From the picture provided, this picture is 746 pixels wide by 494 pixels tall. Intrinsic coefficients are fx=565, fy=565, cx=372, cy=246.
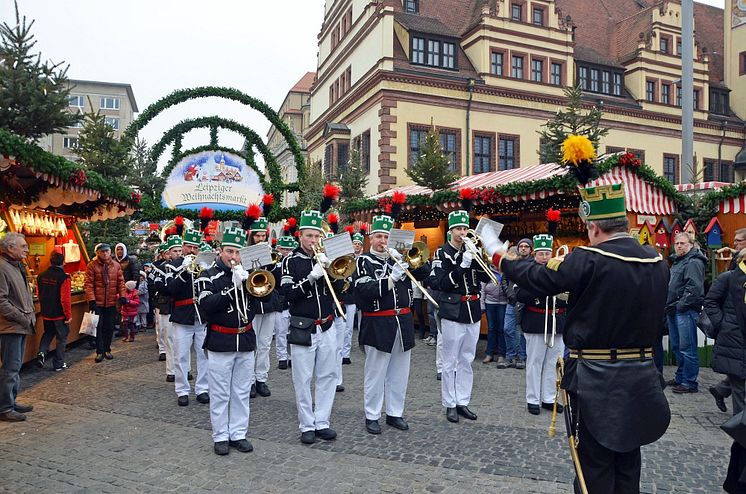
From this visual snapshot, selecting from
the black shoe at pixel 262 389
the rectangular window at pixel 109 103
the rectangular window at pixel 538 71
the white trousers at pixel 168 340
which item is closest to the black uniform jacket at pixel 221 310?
the black shoe at pixel 262 389

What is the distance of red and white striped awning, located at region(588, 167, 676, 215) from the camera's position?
1120 centimetres

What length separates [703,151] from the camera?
3469 cm

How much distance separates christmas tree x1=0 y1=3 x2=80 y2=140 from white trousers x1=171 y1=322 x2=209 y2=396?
21.0 ft

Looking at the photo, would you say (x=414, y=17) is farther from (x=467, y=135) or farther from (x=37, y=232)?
(x=37, y=232)

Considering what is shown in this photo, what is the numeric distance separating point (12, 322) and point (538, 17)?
30349 mm

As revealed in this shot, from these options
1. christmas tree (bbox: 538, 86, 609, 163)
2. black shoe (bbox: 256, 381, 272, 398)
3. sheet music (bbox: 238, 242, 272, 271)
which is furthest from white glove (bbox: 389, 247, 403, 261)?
christmas tree (bbox: 538, 86, 609, 163)

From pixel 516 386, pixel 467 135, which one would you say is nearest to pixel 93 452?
pixel 516 386

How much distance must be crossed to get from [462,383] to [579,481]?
10.9 feet

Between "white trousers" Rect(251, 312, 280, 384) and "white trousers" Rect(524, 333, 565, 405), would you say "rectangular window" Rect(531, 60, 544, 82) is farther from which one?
"white trousers" Rect(524, 333, 565, 405)

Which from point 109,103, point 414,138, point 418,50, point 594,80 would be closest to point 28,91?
point 414,138

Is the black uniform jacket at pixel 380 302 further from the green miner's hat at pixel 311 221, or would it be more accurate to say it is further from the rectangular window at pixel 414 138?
the rectangular window at pixel 414 138

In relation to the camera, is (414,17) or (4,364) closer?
(4,364)

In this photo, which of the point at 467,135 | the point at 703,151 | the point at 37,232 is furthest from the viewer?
the point at 703,151

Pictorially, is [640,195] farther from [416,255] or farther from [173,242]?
[173,242]
